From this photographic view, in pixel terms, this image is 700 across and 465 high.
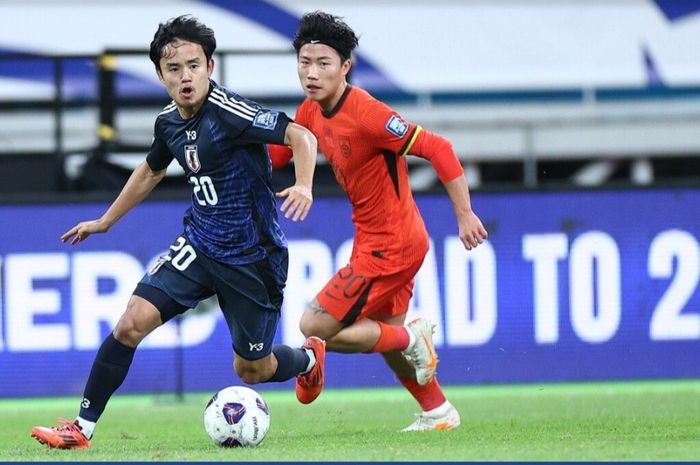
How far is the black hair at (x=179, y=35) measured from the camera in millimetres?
6766

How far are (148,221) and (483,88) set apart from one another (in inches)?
241

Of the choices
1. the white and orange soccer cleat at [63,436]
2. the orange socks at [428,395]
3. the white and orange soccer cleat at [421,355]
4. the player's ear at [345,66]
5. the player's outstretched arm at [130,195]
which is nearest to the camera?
the white and orange soccer cleat at [63,436]

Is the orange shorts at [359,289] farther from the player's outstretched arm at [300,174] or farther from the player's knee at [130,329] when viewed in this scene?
the player's outstretched arm at [300,174]

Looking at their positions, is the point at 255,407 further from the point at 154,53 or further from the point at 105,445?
the point at 154,53

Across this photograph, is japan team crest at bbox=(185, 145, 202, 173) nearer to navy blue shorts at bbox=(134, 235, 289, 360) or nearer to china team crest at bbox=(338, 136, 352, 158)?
navy blue shorts at bbox=(134, 235, 289, 360)

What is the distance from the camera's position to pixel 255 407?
22.5 feet

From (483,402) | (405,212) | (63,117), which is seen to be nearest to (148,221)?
(63,117)

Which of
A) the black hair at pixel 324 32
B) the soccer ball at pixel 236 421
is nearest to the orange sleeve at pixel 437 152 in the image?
the black hair at pixel 324 32

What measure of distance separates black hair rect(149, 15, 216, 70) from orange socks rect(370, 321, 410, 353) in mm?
1921

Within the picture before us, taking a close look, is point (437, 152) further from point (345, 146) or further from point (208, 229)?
point (208, 229)

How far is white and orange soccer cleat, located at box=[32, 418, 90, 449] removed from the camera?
668 cm

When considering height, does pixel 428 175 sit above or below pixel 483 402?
above

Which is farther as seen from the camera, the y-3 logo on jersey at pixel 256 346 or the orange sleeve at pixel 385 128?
the orange sleeve at pixel 385 128

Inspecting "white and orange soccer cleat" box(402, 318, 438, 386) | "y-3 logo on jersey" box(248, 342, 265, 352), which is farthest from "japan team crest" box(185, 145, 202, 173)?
"white and orange soccer cleat" box(402, 318, 438, 386)
